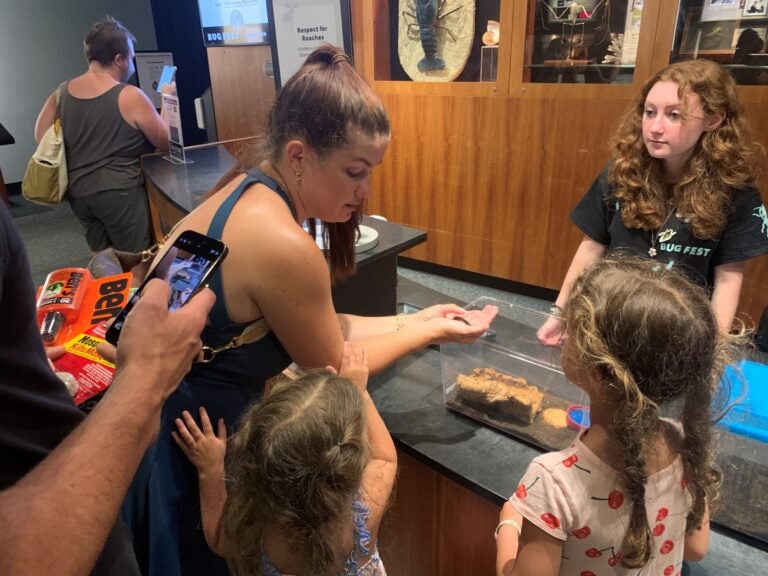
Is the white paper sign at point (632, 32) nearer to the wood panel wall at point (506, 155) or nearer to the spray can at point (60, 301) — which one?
the wood panel wall at point (506, 155)

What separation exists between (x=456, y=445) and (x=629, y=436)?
562mm

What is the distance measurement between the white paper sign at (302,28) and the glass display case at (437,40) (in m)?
0.82

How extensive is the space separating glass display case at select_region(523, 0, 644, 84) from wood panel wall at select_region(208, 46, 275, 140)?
241 cm

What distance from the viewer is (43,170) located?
2990 mm

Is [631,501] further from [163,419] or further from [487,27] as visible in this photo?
[487,27]

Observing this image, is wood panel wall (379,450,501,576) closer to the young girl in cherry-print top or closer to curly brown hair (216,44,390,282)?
the young girl in cherry-print top

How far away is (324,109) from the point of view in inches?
42.9

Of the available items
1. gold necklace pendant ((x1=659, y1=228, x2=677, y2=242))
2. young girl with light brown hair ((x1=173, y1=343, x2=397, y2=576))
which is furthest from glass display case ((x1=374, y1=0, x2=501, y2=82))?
young girl with light brown hair ((x1=173, y1=343, x2=397, y2=576))

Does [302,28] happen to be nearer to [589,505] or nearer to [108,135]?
[108,135]

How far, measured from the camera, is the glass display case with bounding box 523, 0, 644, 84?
2965 mm

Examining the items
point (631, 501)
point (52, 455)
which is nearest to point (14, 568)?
point (52, 455)

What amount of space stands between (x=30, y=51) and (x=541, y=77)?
5828 millimetres

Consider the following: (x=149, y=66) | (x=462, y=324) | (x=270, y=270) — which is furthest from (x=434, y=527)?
(x=149, y=66)

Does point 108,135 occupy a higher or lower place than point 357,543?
higher
